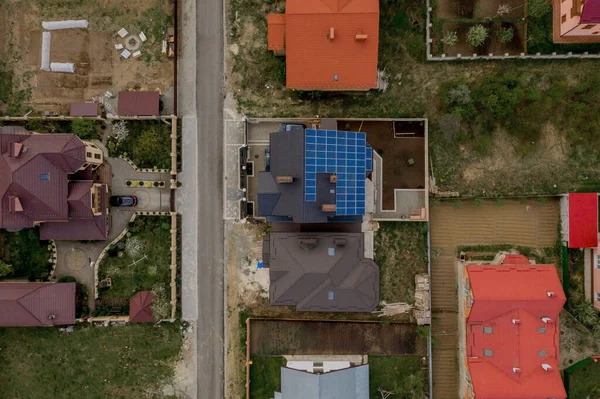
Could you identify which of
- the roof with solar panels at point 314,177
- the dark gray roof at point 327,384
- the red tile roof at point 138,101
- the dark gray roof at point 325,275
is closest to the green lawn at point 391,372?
the dark gray roof at point 327,384

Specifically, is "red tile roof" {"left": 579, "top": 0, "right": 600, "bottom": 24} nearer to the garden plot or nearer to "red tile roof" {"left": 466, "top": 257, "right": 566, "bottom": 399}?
"red tile roof" {"left": 466, "top": 257, "right": 566, "bottom": 399}

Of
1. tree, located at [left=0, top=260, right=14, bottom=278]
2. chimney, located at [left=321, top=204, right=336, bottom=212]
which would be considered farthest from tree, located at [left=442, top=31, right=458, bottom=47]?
tree, located at [left=0, top=260, right=14, bottom=278]

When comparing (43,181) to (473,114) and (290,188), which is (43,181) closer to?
(290,188)

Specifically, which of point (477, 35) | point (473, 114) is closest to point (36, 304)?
point (473, 114)

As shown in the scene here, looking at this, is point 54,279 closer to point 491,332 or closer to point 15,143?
point 15,143

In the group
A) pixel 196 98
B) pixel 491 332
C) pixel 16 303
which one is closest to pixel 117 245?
pixel 16 303

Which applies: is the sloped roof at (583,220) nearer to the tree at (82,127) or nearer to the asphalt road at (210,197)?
the asphalt road at (210,197)
